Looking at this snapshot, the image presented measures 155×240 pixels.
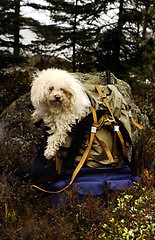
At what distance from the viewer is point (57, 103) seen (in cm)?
240

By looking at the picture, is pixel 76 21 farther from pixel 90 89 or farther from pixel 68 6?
pixel 90 89

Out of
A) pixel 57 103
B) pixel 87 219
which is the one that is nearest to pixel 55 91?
pixel 57 103

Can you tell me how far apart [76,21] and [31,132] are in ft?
25.7

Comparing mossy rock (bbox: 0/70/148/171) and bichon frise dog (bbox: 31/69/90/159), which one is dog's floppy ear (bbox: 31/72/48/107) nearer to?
bichon frise dog (bbox: 31/69/90/159)

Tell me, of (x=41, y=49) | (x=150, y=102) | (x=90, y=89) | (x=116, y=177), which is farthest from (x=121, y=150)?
(x=41, y=49)

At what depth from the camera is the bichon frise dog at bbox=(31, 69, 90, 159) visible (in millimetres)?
2369

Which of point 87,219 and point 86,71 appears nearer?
point 87,219

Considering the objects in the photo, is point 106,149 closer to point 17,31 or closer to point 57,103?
point 57,103

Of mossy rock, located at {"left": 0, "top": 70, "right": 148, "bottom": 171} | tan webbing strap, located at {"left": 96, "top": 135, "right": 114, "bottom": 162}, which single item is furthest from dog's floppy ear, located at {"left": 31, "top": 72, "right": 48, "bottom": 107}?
mossy rock, located at {"left": 0, "top": 70, "right": 148, "bottom": 171}

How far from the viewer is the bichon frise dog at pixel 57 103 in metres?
2.37

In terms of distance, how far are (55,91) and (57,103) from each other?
0.14 metres

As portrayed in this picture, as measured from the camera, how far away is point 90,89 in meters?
2.91

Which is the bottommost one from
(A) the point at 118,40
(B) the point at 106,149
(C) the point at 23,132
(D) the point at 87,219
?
(C) the point at 23,132

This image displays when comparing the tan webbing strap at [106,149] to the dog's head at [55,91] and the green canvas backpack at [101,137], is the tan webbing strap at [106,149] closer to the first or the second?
the green canvas backpack at [101,137]
